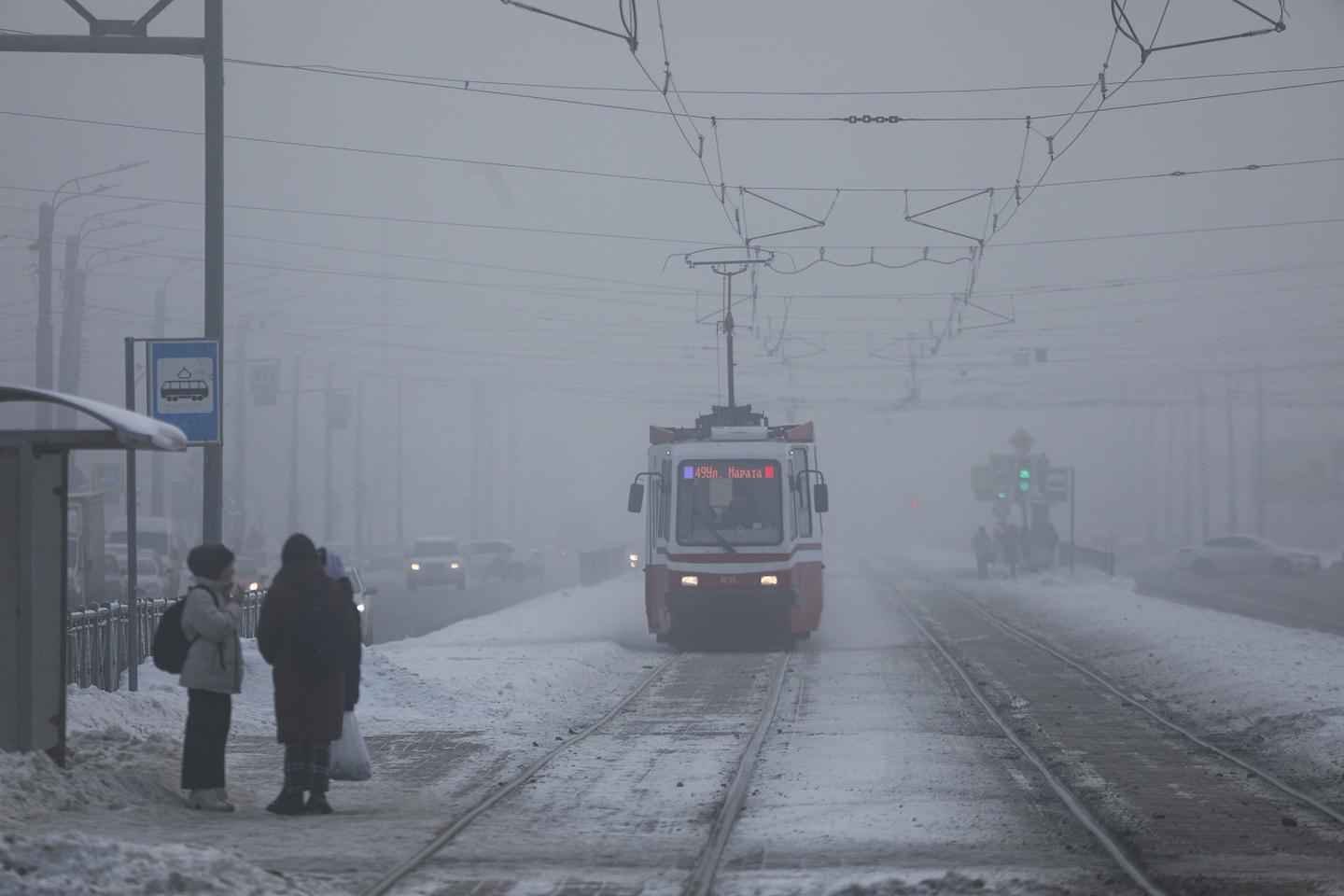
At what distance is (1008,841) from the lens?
27.0 feet

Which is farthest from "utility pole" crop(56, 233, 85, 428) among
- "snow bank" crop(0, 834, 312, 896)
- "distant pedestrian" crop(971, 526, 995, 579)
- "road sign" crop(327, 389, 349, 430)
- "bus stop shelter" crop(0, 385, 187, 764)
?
"distant pedestrian" crop(971, 526, 995, 579)

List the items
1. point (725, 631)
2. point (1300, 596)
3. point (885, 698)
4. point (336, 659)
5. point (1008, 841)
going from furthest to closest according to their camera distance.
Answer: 1. point (1300, 596)
2. point (725, 631)
3. point (885, 698)
4. point (336, 659)
5. point (1008, 841)

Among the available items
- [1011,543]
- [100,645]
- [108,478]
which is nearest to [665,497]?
[100,645]

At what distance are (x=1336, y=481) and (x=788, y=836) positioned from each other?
66940 millimetres

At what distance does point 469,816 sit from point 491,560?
5209 cm

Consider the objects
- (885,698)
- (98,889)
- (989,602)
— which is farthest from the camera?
(989,602)

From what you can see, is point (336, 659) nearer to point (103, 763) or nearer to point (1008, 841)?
point (103, 763)

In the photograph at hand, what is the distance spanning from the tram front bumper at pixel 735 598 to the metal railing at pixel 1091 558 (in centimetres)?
2518

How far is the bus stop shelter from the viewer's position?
30.3 feet

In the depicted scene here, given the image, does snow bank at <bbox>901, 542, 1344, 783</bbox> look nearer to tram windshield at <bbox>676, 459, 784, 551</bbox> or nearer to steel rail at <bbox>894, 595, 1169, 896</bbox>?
steel rail at <bbox>894, 595, 1169, 896</bbox>

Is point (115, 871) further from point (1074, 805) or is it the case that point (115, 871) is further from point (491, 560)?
point (491, 560)

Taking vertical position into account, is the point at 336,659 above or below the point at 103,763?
above

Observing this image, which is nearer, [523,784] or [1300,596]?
[523,784]

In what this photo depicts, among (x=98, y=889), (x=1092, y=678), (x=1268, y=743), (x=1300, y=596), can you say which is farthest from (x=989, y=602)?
(x=98, y=889)
